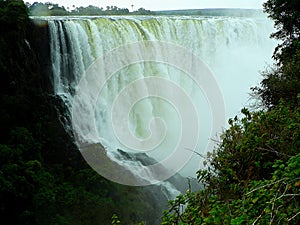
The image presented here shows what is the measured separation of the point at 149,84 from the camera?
18.2 metres

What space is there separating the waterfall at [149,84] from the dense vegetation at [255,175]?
736 centimetres

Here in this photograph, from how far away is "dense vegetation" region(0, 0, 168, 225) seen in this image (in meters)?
8.91

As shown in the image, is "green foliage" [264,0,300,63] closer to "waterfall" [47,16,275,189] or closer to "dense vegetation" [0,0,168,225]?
"waterfall" [47,16,275,189]

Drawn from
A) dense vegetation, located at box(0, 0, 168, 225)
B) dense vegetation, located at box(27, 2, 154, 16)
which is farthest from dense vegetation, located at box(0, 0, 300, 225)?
dense vegetation, located at box(27, 2, 154, 16)

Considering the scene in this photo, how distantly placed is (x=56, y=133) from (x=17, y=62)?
2601 mm

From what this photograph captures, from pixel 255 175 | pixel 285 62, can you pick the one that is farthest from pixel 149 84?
pixel 255 175

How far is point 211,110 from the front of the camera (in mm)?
20688

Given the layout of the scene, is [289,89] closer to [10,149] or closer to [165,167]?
[10,149]

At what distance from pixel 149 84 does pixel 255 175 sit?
46.2ft

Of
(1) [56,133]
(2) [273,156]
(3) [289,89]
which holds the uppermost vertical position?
Result: (1) [56,133]

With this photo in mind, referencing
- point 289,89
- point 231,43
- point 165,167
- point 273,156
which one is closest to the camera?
point 273,156

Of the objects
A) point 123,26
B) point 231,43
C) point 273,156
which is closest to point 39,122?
point 123,26

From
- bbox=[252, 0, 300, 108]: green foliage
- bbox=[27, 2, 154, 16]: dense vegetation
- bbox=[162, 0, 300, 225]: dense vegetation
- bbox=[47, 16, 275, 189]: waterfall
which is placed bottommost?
bbox=[162, 0, 300, 225]: dense vegetation

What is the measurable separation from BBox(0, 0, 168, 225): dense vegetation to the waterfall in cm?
68
